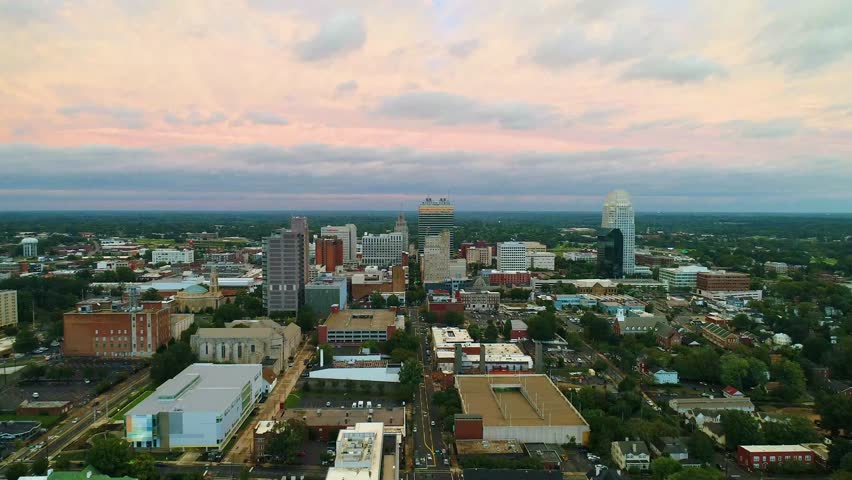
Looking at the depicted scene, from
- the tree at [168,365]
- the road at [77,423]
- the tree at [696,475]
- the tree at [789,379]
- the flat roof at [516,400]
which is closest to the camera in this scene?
the tree at [696,475]

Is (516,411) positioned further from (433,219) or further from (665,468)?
(433,219)

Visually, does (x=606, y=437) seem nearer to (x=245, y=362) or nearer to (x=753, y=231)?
(x=245, y=362)

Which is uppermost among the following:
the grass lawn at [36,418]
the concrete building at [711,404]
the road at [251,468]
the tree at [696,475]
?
the tree at [696,475]

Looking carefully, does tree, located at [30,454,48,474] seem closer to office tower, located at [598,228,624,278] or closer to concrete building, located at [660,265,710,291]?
concrete building, located at [660,265,710,291]

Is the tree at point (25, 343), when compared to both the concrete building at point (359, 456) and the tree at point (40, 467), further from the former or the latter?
the concrete building at point (359, 456)

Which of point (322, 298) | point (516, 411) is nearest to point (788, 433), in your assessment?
point (516, 411)

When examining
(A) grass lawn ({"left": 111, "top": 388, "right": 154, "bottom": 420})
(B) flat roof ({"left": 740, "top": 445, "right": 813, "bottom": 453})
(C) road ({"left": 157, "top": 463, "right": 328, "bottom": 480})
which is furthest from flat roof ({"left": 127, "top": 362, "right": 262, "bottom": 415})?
(B) flat roof ({"left": 740, "top": 445, "right": 813, "bottom": 453})

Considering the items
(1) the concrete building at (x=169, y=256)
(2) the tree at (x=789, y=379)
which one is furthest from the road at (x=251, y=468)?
(1) the concrete building at (x=169, y=256)
